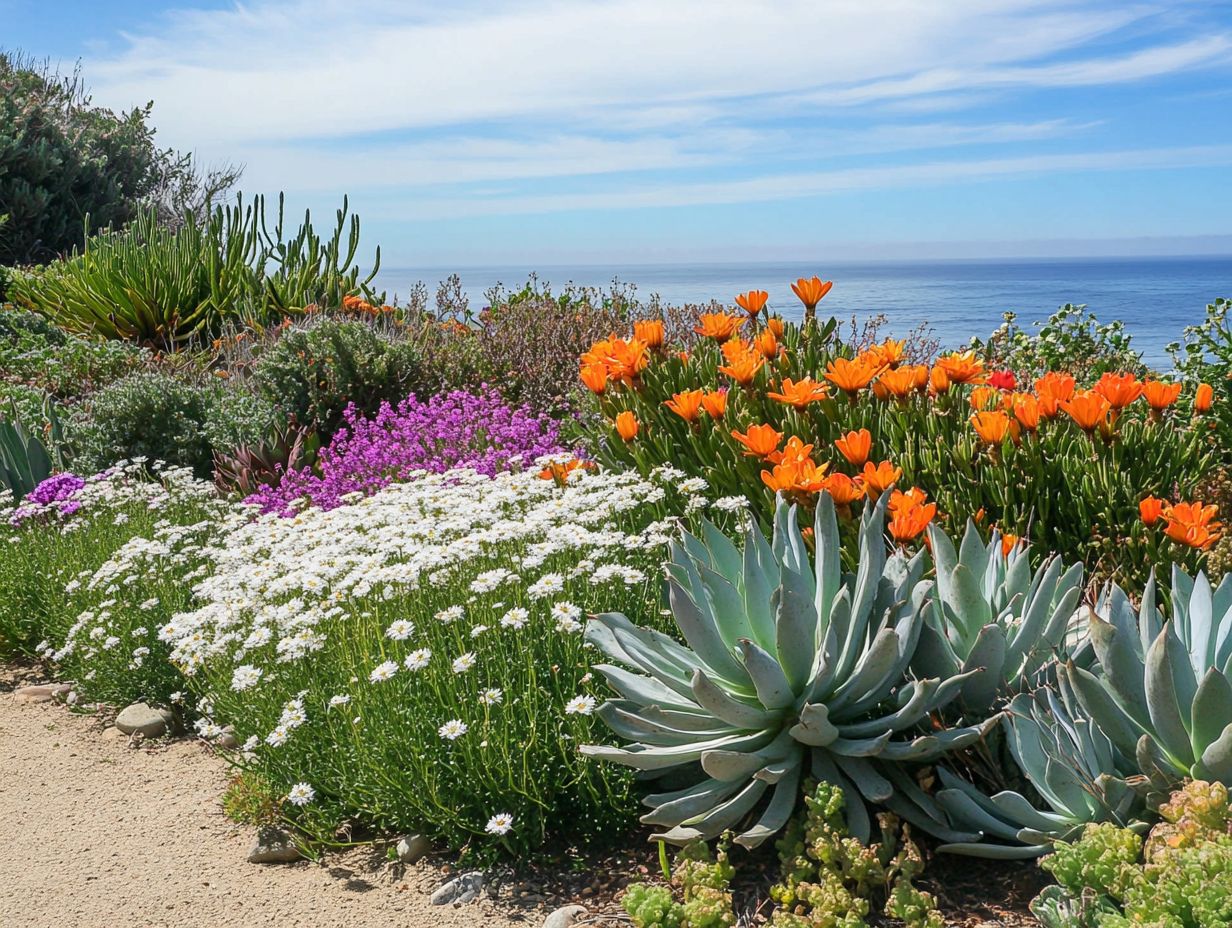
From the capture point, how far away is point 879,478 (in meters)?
4.06

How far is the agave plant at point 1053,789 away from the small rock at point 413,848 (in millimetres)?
1758

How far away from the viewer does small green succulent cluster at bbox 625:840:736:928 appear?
9.60 feet

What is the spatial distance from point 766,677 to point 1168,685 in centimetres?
111

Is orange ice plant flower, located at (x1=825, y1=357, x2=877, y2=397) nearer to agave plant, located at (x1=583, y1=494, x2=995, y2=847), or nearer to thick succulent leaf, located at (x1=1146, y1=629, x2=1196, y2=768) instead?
agave plant, located at (x1=583, y1=494, x2=995, y2=847)

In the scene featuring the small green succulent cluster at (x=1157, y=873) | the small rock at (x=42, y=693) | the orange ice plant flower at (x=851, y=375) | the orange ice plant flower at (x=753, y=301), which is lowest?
the small rock at (x=42, y=693)

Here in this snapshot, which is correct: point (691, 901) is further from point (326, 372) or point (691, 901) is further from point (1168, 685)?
point (326, 372)

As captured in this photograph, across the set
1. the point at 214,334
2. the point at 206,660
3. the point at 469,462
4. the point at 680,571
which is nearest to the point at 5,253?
the point at 214,334

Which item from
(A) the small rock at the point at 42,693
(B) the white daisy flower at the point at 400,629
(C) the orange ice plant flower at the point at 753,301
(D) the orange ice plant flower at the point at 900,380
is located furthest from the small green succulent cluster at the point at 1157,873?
(A) the small rock at the point at 42,693

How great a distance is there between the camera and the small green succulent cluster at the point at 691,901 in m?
2.93

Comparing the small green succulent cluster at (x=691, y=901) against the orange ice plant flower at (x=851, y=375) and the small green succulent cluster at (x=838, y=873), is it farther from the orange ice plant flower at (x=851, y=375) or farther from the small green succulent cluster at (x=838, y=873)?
the orange ice plant flower at (x=851, y=375)

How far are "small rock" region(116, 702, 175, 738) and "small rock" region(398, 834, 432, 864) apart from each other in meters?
2.12

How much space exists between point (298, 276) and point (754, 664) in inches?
497

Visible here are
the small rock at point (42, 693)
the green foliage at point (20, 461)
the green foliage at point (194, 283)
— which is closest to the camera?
the small rock at point (42, 693)

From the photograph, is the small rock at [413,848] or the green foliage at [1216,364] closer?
the small rock at [413,848]
